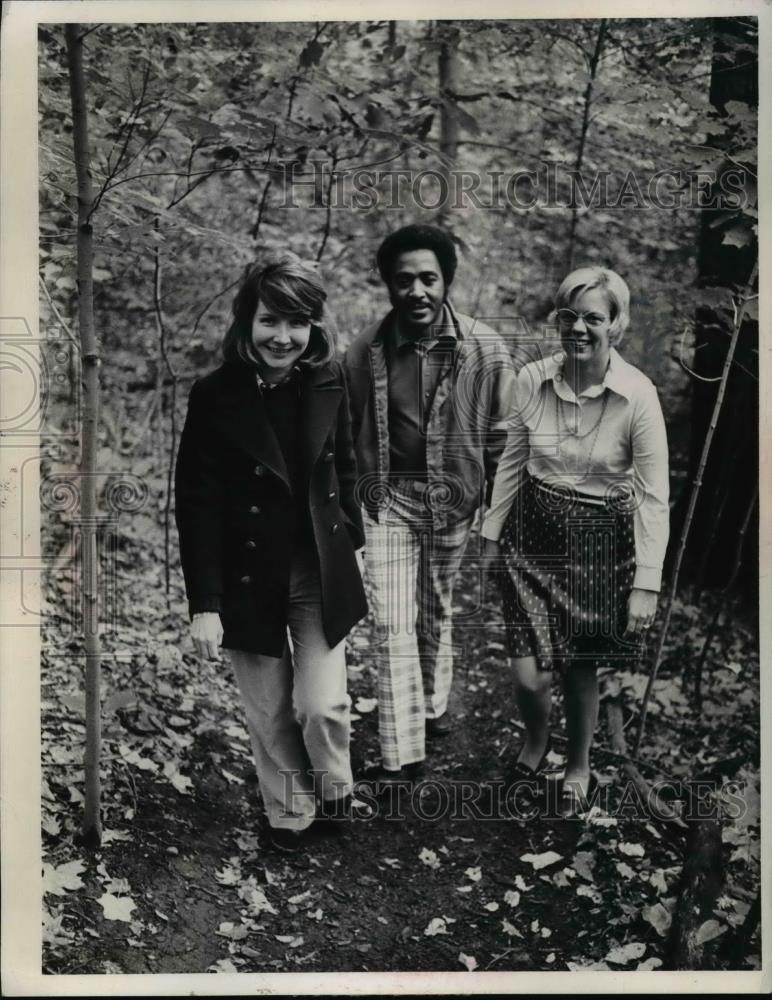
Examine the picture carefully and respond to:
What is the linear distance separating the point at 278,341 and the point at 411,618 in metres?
1.41

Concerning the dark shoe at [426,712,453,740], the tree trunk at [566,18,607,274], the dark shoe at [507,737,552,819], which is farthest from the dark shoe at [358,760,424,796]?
the tree trunk at [566,18,607,274]

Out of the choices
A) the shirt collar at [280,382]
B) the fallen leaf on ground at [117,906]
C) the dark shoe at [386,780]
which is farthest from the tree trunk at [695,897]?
the shirt collar at [280,382]

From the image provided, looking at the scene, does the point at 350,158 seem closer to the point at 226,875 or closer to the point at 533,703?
the point at 533,703

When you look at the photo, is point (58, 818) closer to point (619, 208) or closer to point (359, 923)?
point (359, 923)

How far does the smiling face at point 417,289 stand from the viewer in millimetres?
4574

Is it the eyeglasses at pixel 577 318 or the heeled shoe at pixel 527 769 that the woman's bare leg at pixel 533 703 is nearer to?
the heeled shoe at pixel 527 769

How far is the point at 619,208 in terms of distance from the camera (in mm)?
4645

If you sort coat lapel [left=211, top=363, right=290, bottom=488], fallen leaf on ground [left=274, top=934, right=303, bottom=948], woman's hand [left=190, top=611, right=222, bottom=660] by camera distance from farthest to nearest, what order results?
fallen leaf on ground [left=274, top=934, right=303, bottom=948] → woman's hand [left=190, top=611, right=222, bottom=660] → coat lapel [left=211, top=363, right=290, bottom=488]

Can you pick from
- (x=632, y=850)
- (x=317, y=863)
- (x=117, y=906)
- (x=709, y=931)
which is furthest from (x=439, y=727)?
(x=117, y=906)

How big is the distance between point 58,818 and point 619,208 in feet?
12.7

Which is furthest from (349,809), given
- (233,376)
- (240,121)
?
(240,121)

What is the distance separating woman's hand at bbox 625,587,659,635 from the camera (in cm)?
465

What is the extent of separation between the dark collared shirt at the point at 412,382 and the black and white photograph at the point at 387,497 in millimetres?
17

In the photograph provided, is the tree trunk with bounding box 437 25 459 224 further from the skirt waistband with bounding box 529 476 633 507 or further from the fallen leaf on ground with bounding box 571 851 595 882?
the fallen leaf on ground with bounding box 571 851 595 882
